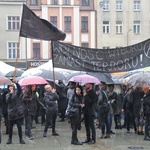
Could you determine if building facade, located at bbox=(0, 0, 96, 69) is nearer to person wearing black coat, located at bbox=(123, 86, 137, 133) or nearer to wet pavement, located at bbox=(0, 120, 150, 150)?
person wearing black coat, located at bbox=(123, 86, 137, 133)

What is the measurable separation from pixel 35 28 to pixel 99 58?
7.10ft

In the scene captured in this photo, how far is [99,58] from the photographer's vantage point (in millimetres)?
11969

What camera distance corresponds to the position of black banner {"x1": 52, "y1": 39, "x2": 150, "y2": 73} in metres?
11.9

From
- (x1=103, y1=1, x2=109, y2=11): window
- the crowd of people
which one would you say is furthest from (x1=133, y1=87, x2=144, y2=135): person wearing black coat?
(x1=103, y1=1, x2=109, y2=11): window

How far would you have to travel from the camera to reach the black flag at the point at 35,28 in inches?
436

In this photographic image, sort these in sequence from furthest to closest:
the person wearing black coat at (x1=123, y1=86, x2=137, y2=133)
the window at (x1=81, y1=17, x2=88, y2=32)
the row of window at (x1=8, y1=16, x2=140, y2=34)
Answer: the window at (x1=81, y1=17, x2=88, y2=32) < the row of window at (x1=8, y1=16, x2=140, y2=34) < the person wearing black coat at (x1=123, y1=86, x2=137, y2=133)

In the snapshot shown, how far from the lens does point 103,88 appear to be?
1171cm

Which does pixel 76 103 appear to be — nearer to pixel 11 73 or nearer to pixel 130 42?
pixel 11 73

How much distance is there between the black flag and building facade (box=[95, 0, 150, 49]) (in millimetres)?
34779

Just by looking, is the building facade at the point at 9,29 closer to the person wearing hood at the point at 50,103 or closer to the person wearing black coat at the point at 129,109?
the person wearing black coat at the point at 129,109

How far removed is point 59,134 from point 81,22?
1361 inches

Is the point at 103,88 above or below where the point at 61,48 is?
below

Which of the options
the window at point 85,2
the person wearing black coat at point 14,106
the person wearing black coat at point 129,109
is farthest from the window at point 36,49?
the person wearing black coat at point 14,106

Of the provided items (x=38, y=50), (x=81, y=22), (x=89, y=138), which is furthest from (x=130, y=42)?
(x=89, y=138)
